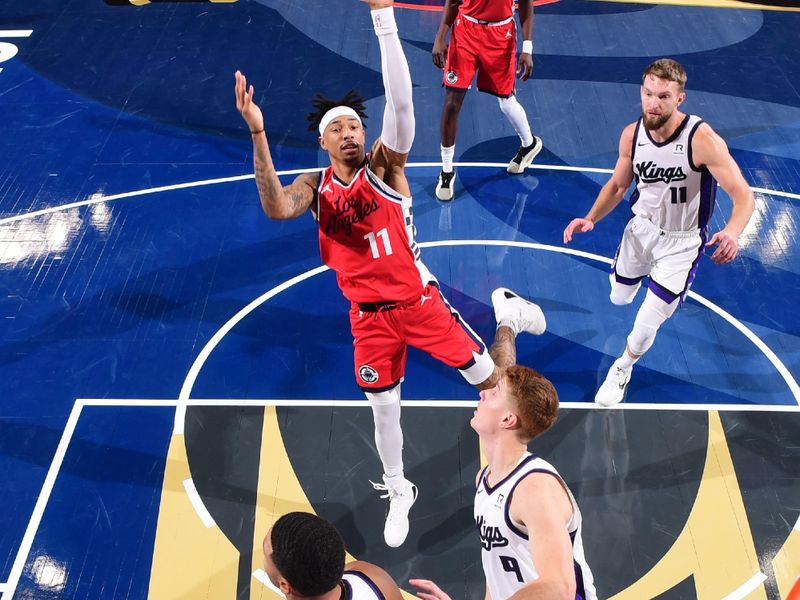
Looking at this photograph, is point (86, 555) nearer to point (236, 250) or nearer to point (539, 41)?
point (236, 250)

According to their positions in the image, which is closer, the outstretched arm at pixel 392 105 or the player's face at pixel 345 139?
the outstretched arm at pixel 392 105

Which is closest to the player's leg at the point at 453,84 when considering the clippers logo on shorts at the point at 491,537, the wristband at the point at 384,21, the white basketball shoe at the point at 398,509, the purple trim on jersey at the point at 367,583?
the white basketball shoe at the point at 398,509

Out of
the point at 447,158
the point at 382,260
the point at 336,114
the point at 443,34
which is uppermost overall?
the point at 336,114

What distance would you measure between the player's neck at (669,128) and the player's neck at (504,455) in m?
2.63

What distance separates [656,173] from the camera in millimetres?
5516

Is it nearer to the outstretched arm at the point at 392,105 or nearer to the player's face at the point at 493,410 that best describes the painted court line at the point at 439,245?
the outstretched arm at the point at 392,105

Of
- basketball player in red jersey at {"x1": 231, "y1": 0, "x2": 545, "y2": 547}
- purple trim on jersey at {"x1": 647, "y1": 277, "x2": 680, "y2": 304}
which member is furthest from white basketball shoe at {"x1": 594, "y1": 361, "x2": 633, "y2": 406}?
basketball player in red jersey at {"x1": 231, "y1": 0, "x2": 545, "y2": 547}

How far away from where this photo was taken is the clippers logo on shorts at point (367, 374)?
16.6 feet

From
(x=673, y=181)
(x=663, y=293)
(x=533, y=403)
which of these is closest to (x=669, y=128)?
(x=673, y=181)

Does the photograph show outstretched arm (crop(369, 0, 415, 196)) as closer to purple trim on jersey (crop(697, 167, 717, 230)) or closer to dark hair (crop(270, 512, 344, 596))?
purple trim on jersey (crop(697, 167, 717, 230))

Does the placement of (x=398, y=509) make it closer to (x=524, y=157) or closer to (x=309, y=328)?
(x=309, y=328)

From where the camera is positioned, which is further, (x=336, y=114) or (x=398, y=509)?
(x=398, y=509)

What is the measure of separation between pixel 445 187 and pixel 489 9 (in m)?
1.67

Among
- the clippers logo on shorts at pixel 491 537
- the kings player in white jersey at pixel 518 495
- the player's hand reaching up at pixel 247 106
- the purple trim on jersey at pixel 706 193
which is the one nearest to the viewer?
the kings player in white jersey at pixel 518 495
